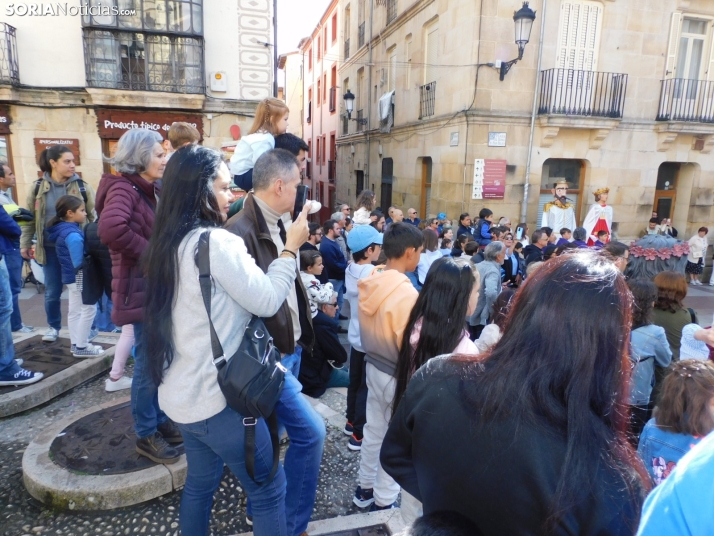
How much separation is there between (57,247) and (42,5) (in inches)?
318

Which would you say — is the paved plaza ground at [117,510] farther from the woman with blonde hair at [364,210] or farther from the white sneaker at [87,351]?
the woman with blonde hair at [364,210]

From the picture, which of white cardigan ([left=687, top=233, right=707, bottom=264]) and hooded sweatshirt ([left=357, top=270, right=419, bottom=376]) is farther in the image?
white cardigan ([left=687, top=233, right=707, bottom=264])

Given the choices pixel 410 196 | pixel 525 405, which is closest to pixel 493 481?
pixel 525 405

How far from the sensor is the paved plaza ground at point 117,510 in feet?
7.85

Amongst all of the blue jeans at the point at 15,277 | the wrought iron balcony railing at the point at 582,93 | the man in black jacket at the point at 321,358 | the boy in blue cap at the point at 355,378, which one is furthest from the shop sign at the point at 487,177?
the blue jeans at the point at 15,277

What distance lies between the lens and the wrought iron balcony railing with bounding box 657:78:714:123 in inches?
437

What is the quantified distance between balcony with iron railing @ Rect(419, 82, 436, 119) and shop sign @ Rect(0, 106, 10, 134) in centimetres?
953

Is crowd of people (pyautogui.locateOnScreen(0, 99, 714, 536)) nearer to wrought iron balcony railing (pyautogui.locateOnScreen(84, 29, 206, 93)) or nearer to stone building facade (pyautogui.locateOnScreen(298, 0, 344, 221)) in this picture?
wrought iron balcony railing (pyautogui.locateOnScreen(84, 29, 206, 93))

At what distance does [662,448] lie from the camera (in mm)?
2156

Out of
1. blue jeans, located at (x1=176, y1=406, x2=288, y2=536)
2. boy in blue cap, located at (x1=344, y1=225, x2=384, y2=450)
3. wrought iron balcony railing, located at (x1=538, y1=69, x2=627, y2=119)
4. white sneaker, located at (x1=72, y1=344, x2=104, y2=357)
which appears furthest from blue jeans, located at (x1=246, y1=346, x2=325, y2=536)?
wrought iron balcony railing, located at (x1=538, y1=69, x2=627, y2=119)

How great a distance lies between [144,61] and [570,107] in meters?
9.52

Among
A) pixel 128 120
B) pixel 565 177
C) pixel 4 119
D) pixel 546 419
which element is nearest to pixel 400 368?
pixel 546 419

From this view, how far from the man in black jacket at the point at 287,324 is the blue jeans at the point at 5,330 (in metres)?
2.51

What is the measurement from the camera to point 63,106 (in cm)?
962
